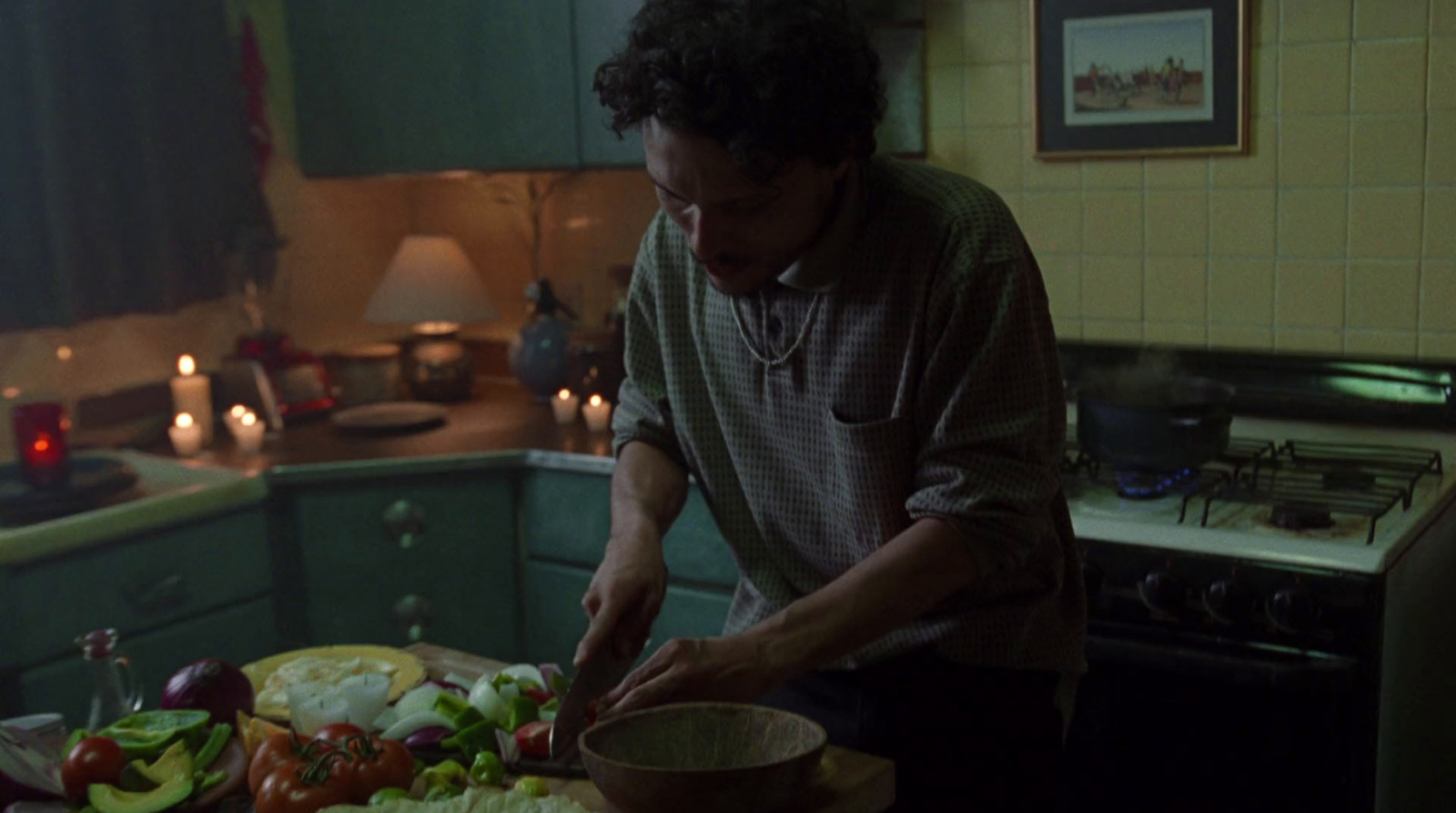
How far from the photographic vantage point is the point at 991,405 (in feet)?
4.55

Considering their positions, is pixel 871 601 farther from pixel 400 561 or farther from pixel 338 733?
pixel 400 561

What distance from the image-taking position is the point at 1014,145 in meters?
2.70

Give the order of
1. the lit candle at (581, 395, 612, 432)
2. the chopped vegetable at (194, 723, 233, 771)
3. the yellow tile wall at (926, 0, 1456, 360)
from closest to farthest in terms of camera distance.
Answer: the chopped vegetable at (194, 723, 233, 771)
the yellow tile wall at (926, 0, 1456, 360)
the lit candle at (581, 395, 612, 432)

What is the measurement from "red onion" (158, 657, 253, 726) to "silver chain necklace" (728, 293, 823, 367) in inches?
24.8

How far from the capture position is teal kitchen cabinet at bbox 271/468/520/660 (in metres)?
2.82

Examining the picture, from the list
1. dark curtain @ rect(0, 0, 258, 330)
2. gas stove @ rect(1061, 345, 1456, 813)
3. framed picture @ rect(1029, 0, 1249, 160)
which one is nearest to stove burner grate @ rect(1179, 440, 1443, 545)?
gas stove @ rect(1061, 345, 1456, 813)

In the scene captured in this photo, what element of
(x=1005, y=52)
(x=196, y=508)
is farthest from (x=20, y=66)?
(x=1005, y=52)

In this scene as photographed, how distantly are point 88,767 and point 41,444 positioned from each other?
153cm

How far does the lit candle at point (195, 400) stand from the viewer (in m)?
3.09

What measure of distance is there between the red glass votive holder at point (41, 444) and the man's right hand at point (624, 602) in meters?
1.61

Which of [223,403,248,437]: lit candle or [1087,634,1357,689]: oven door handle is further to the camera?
[223,403,248,437]: lit candle

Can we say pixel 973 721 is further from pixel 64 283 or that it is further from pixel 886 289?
pixel 64 283

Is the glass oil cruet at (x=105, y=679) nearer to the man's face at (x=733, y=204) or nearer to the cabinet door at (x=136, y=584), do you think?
the man's face at (x=733, y=204)

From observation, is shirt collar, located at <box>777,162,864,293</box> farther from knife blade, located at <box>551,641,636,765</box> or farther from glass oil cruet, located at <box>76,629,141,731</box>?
glass oil cruet, located at <box>76,629,141,731</box>
